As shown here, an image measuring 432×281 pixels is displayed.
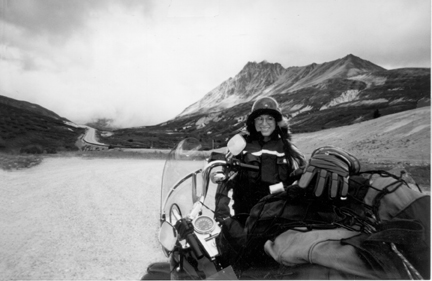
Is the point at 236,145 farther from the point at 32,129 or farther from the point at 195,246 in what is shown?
the point at 32,129

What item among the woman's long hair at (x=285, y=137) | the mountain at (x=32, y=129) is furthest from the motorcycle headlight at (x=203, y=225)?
the mountain at (x=32, y=129)

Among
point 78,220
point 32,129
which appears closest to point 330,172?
point 78,220

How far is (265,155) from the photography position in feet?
5.91

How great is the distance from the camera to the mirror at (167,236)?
1.17m

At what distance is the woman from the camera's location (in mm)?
1771

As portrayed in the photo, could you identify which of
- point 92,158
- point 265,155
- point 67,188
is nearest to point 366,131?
point 265,155

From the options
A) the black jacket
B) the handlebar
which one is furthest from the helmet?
the handlebar

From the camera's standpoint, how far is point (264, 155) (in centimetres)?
180

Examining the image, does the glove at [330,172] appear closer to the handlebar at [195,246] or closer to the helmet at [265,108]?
the handlebar at [195,246]

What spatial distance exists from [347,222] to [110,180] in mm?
3066

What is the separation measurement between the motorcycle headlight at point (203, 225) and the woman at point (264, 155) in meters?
0.53

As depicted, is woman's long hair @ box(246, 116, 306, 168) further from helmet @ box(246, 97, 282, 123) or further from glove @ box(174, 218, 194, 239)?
glove @ box(174, 218, 194, 239)

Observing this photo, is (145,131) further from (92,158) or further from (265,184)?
(265,184)

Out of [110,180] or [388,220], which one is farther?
[110,180]
